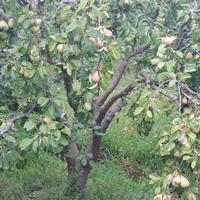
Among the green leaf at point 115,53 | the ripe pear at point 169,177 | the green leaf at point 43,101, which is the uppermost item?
the green leaf at point 115,53

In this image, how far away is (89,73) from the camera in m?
2.94

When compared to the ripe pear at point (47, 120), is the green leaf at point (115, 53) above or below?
above

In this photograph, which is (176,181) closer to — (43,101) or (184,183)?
(184,183)

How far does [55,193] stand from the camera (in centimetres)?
411

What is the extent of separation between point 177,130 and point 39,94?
0.81m

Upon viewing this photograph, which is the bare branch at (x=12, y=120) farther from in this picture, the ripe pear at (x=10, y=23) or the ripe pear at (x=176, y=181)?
the ripe pear at (x=176, y=181)

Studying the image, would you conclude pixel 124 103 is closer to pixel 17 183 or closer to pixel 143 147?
pixel 17 183

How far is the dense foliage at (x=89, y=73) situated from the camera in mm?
2371

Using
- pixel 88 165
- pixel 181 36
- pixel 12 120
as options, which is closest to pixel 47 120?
pixel 12 120

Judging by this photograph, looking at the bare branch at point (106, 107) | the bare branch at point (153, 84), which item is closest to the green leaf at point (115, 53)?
the bare branch at point (153, 84)

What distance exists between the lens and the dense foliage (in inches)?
93.4

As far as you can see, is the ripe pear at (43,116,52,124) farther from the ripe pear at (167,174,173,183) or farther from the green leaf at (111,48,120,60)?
the ripe pear at (167,174,173,183)

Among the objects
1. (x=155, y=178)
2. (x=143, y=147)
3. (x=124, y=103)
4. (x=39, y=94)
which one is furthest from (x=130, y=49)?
(x=143, y=147)

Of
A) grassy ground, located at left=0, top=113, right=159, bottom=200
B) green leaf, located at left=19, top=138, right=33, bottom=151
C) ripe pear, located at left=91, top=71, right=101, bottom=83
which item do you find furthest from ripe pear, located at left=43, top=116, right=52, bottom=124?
grassy ground, located at left=0, top=113, right=159, bottom=200
